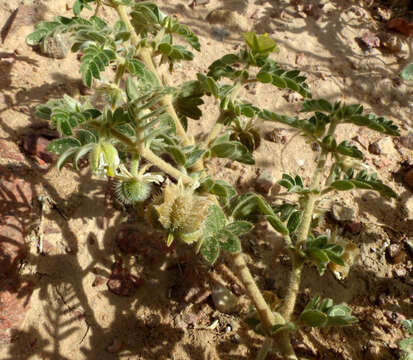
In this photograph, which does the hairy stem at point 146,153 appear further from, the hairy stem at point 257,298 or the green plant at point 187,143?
the hairy stem at point 257,298

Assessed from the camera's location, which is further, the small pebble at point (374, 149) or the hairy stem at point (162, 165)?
the small pebble at point (374, 149)

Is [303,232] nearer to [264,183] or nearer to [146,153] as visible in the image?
[146,153]

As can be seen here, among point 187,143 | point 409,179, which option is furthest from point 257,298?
point 409,179

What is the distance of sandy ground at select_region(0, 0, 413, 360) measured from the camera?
2287 mm

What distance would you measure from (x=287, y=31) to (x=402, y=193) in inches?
73.0

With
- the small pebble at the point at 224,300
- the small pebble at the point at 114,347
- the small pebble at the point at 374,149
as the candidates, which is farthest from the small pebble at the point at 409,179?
the small pebble at the point at 114,347

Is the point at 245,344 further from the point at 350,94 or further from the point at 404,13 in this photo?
the point at 404,13

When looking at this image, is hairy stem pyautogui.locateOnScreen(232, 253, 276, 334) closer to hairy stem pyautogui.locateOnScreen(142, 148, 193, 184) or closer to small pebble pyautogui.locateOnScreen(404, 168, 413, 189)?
hairy stem pyautogui.locateOnScreen(142, 148, 193, 184)

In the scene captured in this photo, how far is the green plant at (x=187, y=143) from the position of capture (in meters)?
1.58

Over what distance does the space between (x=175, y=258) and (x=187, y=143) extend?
32.1 inches

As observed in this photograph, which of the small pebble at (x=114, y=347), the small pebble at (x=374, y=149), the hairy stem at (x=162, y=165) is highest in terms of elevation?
the hairy stem at (x=162, y=165)

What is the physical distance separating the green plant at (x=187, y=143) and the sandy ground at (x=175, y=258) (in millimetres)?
444

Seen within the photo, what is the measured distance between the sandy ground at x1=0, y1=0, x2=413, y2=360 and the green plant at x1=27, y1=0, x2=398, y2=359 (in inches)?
17.5

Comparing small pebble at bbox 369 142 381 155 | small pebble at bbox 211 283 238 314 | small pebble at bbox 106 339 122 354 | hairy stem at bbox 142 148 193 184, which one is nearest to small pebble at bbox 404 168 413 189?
small pebble at bbox 369 142 381 155
